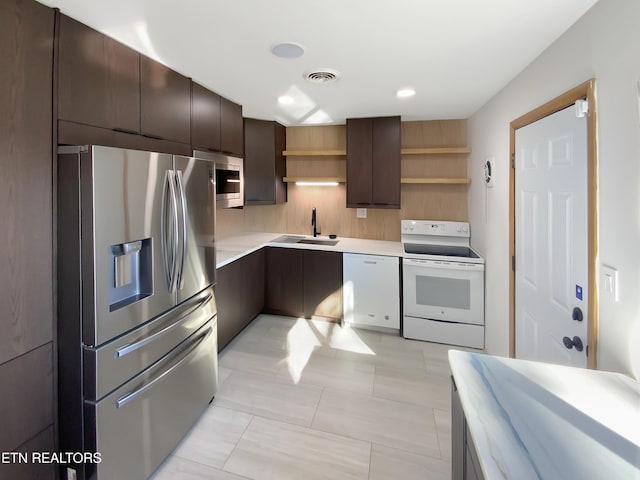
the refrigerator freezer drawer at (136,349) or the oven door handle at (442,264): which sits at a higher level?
the oven door handle at (442,264)

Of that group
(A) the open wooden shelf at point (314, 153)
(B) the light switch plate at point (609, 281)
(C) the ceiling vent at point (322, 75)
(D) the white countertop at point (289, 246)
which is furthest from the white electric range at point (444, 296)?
(C) the ceiling vent at point (322, 75)

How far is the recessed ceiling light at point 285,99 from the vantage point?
2735 mm

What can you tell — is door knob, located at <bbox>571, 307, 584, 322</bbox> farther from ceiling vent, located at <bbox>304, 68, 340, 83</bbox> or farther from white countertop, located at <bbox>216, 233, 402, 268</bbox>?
ceiling vent, located at <bbox>304, 68, 340, 83</bbox>

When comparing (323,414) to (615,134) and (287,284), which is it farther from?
(615,134)

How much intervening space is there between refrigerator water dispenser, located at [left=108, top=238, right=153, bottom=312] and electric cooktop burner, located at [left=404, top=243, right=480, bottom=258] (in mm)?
2450

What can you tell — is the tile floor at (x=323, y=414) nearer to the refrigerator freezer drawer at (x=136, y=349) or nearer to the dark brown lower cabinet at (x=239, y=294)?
Answer: the dark brown lower cabinet at (x=239, y=294)

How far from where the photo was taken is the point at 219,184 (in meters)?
2.87

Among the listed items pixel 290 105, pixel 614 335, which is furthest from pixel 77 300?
pixel 290 105

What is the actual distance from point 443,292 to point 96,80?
3083 millimetres

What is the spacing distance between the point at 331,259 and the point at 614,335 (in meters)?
2.42

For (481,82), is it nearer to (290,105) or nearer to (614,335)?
(290,105)

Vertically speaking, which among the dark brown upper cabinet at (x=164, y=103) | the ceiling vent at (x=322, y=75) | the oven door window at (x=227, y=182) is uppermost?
the ceiling vent at (x=322, y=75)

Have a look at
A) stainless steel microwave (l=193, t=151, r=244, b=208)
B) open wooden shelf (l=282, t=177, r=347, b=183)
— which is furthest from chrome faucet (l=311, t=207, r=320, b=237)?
stainless steel microwave (l=193, t=151, r=244, b=208)

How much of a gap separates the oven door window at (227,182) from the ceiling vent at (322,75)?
3.77 ft
